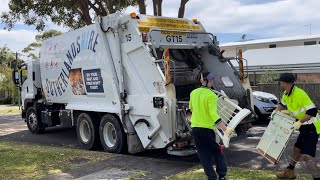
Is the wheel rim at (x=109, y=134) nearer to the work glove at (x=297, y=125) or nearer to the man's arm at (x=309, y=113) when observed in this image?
the work glove at (x=297, y=125)

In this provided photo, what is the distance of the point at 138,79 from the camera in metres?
8.20

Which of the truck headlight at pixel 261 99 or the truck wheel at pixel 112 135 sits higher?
the truck headlight at pixel 261 99

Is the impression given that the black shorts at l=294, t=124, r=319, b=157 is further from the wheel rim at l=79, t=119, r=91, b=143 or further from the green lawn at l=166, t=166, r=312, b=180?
the wheel rim at l=79, t=119, r=91, b=143

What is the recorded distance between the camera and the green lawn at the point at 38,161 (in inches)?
285

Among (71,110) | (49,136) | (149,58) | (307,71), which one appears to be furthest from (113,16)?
(307,71)

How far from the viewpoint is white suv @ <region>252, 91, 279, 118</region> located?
13.5 metres

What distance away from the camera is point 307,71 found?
26.2 metres

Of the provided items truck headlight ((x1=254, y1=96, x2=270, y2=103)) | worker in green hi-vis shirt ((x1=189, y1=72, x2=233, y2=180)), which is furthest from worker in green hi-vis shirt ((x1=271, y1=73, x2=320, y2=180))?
truck headlight ((x1=254, y1=96, x2=270, y2=103))

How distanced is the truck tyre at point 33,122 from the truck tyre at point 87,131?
3.46m

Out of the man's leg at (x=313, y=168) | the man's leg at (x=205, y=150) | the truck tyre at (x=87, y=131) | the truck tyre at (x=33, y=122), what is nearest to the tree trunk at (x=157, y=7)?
the truck tyre at (x=33, y=122)

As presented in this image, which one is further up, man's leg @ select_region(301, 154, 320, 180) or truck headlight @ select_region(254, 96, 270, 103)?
truck headlight @ select_region(254, 96, 270, 103)

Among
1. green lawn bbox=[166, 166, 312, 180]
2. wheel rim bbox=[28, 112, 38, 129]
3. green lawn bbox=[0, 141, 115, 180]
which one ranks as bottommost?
green lawn bbox=[166, 166, 312, 180]

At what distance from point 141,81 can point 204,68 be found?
5.26 ft

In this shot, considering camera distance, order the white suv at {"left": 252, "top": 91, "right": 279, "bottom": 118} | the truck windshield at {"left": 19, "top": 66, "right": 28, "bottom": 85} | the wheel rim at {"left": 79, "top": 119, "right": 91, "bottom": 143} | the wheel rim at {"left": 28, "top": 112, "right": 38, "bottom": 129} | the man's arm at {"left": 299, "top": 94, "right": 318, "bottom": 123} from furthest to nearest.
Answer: the truck windshield at {"left": 19, "top": 66, "right": 28, "bottom": 85}
the white suv at {"left": 252, "top": 91, "right": 279, "bottom": 118}
the wheel rim at {"left": 28, "top": 112, "right": 38, "bottom": 129}
the wheel rim at {"left": 79, "top": 119, "right": 91, "bottom": 143}
the man's arm at {"left": 299, "top": 94, "right": 318, "bottom": 123}
